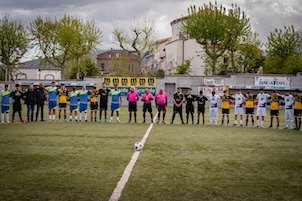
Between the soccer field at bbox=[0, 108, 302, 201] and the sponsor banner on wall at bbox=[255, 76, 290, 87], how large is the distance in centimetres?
3125

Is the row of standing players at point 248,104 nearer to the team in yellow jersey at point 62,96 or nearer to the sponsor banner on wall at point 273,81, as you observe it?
Result: the team in yellow jersey at point 62,96

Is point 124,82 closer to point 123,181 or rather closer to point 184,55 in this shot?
point 184,55

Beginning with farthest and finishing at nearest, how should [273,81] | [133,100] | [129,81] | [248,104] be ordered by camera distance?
[129,81], [273,81], [133,100], [248,104]

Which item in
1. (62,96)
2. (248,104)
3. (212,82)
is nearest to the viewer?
(248,104)

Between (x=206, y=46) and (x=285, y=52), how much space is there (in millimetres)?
12091

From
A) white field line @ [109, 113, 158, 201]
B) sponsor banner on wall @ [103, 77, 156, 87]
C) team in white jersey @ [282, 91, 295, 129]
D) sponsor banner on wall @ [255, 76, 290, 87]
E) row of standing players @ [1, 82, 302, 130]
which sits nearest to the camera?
white field line @ [109, 113, 158, 201]

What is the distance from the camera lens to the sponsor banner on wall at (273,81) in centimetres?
4428

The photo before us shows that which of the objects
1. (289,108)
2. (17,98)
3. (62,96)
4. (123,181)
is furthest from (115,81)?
(123,181)

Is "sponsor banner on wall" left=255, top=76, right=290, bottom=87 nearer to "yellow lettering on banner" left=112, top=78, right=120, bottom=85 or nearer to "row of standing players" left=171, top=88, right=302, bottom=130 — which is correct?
"yellow lettering on banner" left=112, top=78, right=120, bottom=85

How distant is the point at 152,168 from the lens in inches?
337

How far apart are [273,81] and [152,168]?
126 ft

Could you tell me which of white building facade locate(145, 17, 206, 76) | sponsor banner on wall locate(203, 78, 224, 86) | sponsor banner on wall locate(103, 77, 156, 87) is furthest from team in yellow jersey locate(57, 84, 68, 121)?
white building facade locate(145, 17, 206, 76)

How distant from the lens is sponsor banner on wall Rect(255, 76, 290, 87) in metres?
44.3

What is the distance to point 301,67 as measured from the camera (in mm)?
55250
